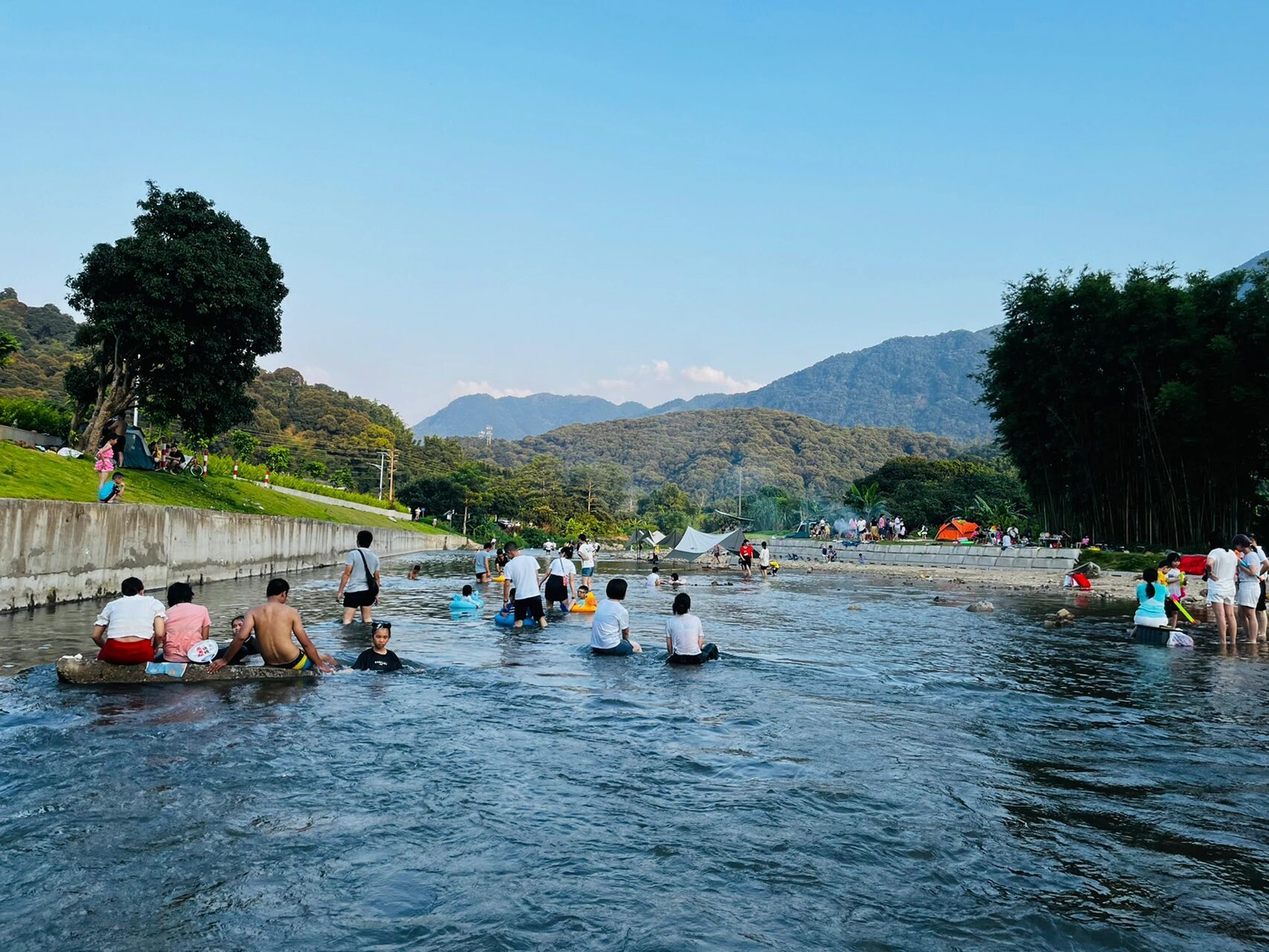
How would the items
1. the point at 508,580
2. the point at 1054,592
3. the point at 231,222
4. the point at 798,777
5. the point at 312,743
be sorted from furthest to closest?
the point at 231,222 < the point at 1054,592 < the point at 508,580 < the point at 312,743 < the point at 798,777

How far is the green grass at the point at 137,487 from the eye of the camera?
22.2m

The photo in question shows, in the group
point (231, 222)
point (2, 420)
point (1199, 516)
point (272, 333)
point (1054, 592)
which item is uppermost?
point (231, 222)

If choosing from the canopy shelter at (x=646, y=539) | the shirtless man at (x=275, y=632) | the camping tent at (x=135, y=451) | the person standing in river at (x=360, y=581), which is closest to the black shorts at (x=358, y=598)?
the person standing in river at (x=360, y=581)

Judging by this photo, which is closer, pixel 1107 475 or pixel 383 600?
pixel 383 600

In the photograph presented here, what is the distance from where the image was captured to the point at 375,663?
12422 millimetres

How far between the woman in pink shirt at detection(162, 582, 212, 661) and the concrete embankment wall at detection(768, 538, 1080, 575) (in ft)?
126

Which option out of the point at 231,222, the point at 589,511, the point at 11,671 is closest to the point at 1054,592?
the point at 11,671

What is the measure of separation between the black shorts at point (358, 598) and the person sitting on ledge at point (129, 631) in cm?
543

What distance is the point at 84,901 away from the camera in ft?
16.4

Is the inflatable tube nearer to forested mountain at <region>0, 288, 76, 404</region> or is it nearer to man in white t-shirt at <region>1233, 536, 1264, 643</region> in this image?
man in white t-shirt at <region>1233, 536, 1264, 643</region>

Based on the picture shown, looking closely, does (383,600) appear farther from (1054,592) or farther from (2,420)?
(1054,592)

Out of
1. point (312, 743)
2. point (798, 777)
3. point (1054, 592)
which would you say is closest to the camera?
point (798, 777)

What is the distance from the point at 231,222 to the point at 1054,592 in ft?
112

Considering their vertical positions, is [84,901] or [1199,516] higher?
[1199,516]
